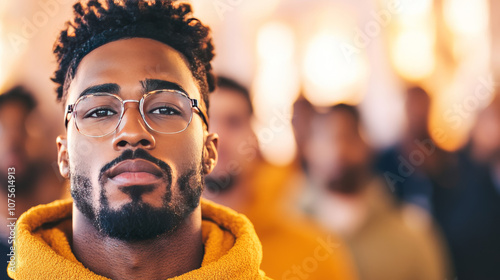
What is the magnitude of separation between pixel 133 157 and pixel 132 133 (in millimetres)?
36

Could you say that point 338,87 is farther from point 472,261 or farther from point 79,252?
point 79,252

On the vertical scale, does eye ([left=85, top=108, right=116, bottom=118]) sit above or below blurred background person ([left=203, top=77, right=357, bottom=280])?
above

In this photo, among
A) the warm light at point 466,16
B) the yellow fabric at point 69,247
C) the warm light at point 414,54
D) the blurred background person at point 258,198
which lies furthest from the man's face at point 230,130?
the warm light at point 466,16

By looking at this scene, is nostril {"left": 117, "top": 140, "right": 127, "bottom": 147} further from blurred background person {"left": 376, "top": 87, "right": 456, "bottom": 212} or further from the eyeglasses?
blurred background person {"left": 376, "top": 87, "right": 456, "bottom": 212}

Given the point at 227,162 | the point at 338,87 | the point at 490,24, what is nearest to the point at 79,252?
the point at 227,162

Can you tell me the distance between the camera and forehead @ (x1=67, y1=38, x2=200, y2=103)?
829 mm

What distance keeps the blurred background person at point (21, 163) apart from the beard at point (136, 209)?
0.26 m

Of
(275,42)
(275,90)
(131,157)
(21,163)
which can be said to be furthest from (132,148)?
(275,42)

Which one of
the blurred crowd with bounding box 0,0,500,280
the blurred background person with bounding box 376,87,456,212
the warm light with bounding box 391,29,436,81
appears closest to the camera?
the blurred crowd with bounding box 0,0,500,280

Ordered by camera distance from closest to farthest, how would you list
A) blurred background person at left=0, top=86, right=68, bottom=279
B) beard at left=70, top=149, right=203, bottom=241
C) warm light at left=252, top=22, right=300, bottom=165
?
1. beard at left=70, top=149, right=203, bottom=241
2. blurred background person at left=0, top=86, right=68, bottom=279
3. warm light at left=252, top=22, right=300, bottom=165

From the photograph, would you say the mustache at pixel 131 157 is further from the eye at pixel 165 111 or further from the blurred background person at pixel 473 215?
the blurred background person at pixel 473 215

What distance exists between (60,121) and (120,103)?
30cm

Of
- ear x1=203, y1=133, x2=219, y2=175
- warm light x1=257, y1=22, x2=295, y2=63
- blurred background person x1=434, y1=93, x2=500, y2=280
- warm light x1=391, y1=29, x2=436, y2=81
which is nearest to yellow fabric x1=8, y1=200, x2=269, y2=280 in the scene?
ear x1=203, y1=133, x2=219, y2=175

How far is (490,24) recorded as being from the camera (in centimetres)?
200
